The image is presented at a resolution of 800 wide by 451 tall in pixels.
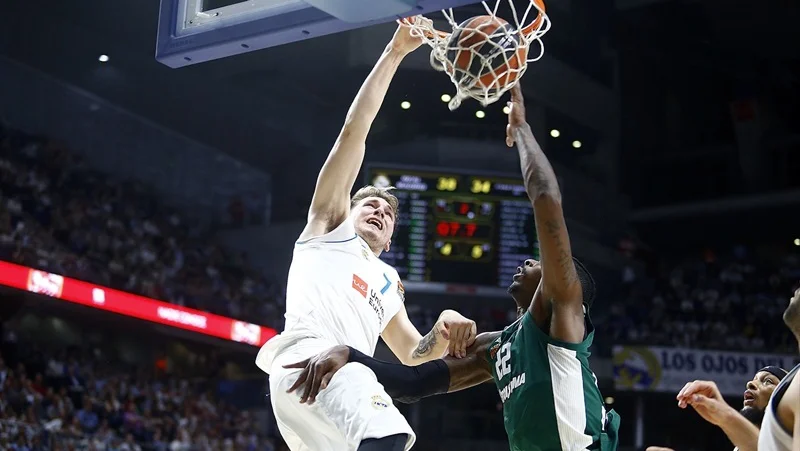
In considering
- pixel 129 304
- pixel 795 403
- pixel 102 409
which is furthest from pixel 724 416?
pixel 129 304

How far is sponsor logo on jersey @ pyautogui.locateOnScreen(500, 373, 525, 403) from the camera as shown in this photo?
394 centimetres

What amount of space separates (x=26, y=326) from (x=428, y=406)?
7.35 meters

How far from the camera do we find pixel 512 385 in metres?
4.00

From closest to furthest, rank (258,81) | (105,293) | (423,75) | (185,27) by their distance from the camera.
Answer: (185,27)
(105,293)
(423,75)
(258,81)

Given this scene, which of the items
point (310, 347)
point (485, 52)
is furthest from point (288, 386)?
point (485, 52)

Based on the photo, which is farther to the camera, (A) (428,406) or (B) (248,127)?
(B) (248,127)

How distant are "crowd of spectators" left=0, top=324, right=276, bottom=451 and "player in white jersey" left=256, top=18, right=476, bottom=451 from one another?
8.41 metres

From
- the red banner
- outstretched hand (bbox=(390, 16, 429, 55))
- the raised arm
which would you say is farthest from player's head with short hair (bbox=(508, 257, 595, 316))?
the red banner

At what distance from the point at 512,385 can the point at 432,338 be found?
2.76 ft

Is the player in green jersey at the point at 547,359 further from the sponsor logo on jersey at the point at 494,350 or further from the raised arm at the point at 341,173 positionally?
the raised arm at the point at 341,173

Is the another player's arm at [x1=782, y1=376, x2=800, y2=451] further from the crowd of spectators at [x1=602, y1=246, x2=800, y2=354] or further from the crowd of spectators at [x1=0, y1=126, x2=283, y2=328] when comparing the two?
the crowd of spectators at [x1=602, y1=246, x2=800, y2=354]

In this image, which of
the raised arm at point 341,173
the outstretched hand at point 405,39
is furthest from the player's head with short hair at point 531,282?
the outstretched hand at point 405,39

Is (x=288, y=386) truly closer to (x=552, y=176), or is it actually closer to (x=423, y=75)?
(x=552, y=176)

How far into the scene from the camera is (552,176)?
152 inches
